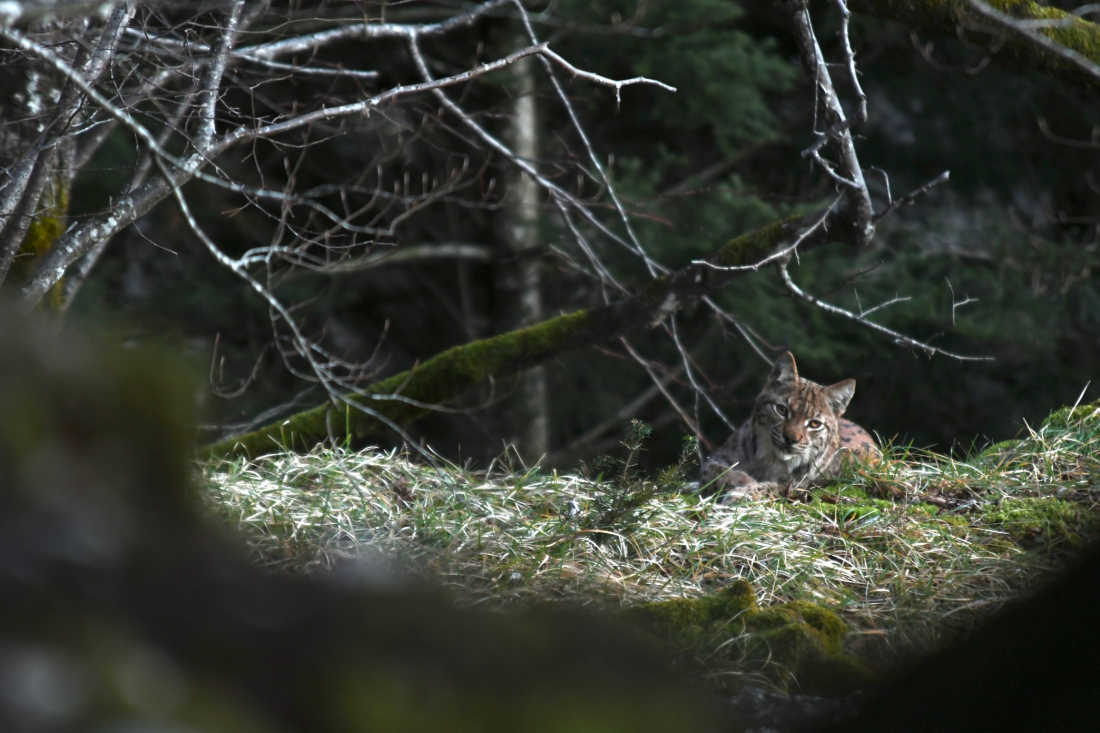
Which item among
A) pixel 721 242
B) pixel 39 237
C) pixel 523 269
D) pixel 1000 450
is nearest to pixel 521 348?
pixel 39 237

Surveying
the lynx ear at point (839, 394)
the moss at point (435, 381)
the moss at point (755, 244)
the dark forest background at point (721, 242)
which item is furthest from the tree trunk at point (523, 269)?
the moss at point (755, 244)

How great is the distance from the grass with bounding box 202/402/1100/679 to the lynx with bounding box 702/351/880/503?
0.68 ft

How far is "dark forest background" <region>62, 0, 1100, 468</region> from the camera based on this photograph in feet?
30.2

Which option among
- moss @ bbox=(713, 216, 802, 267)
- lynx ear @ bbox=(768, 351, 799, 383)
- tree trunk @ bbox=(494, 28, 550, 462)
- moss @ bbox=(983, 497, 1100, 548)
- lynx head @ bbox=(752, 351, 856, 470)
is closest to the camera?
moss @ bbox=(983, 497, 1100, 548)

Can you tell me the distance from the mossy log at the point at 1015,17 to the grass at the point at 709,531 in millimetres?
1921

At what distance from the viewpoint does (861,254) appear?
9.77 m

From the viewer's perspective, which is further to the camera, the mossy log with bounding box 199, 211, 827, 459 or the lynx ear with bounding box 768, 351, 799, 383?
the lynx ear with bounding box 768, 351, 799, 383

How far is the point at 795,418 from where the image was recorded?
17.7 feet

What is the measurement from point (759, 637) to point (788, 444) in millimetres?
2540

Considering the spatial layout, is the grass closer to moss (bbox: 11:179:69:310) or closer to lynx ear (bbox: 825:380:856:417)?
lynx ear (bbox: 825:380:856:417)

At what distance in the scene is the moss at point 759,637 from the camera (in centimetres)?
268

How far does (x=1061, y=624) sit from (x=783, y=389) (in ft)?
15.5

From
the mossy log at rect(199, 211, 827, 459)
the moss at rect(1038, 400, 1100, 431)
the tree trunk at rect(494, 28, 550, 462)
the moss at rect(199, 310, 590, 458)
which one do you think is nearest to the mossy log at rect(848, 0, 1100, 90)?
the mossy log at rect(199, 211, 827, 459)

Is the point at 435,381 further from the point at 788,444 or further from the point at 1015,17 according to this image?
the point at 1015,17
